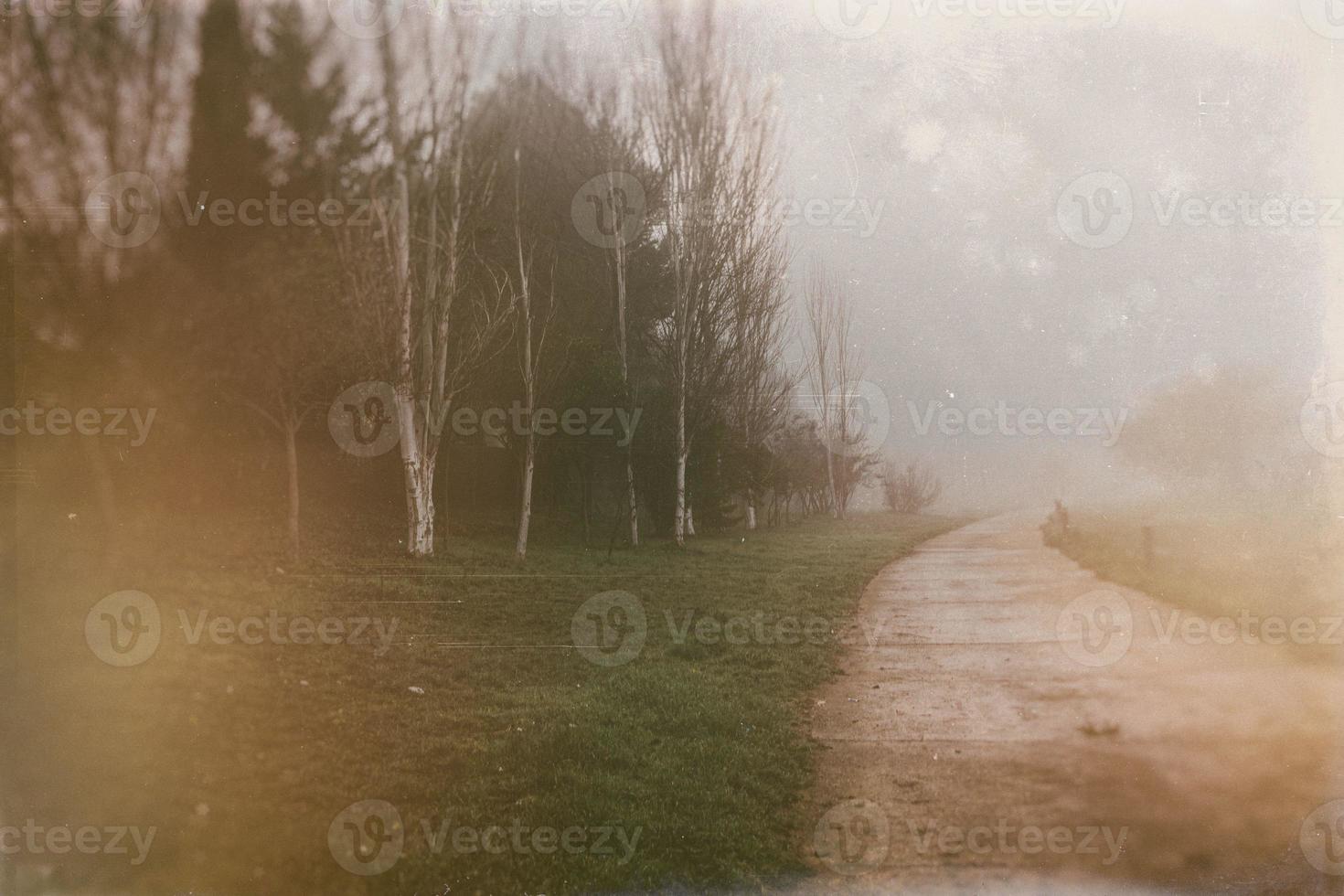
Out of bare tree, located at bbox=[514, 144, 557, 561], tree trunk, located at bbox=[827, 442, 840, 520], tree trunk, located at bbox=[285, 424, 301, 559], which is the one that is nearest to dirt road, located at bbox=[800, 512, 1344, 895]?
bare tree, located at bbox=[514, 144, 557, 561]

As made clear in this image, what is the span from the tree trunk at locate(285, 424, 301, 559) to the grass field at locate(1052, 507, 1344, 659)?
705 cm

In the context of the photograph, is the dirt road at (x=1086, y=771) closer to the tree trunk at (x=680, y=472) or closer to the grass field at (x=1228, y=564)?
the grass field at (x=1228, y=564)

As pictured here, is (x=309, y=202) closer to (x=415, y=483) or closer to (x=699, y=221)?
(x=415, y=483)

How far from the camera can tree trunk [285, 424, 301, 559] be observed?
14.5ft

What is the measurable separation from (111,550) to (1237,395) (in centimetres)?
1022

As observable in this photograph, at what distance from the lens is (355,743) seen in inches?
160

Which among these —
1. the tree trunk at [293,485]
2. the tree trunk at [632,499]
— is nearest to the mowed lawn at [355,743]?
the tree trunk at [293,485]

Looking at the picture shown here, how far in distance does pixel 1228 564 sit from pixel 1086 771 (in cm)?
567

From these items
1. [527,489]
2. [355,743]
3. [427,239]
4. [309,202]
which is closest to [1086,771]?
[355,743]

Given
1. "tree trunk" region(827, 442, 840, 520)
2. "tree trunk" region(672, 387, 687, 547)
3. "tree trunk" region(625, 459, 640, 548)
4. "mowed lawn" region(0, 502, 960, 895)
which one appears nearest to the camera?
"mowed lawn" region(0, 502, 960, 895)

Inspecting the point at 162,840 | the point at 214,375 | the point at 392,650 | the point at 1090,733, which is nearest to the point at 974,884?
the point at 1090,733

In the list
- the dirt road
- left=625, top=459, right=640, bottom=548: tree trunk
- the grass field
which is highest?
left=625, top=459, right=640, bottom=548: tree trunk

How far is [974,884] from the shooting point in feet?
12.5

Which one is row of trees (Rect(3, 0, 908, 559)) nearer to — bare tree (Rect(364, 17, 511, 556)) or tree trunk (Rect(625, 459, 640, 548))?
bare tree (Rect(364, 17, 511, 556))
